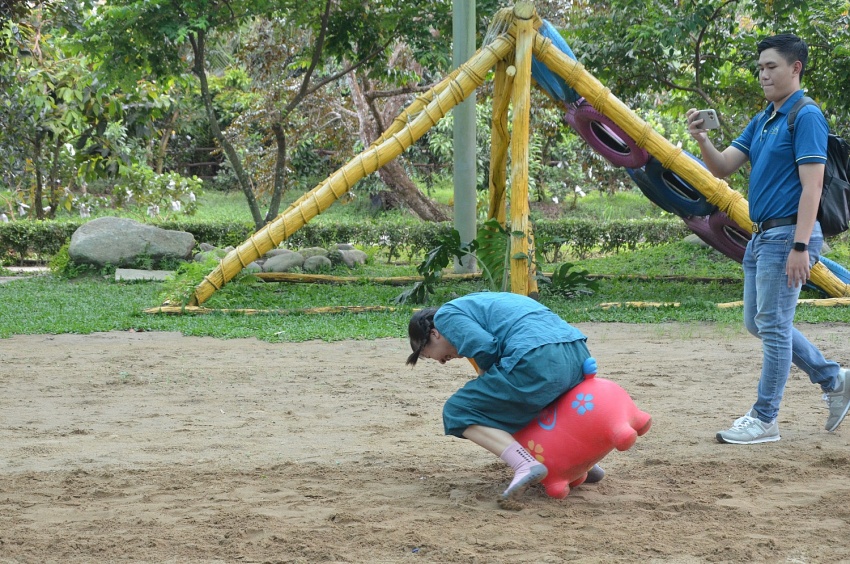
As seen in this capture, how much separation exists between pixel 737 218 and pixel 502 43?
2.97m

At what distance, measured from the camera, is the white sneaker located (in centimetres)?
475

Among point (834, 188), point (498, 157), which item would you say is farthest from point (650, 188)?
point (834, 188)

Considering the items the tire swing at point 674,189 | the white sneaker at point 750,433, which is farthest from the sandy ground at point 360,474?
the tire swing at point 674,189

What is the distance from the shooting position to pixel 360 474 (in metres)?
4.41

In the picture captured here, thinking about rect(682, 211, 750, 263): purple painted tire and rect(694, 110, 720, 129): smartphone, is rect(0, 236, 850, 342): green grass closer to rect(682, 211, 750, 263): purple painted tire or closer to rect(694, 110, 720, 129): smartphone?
rect(682, 211, 750, 263): purple painted tire

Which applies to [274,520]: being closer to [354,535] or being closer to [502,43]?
[354,535]

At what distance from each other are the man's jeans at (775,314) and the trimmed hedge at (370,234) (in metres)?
9.77

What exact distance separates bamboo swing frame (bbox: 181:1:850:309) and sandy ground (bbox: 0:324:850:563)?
2628mm

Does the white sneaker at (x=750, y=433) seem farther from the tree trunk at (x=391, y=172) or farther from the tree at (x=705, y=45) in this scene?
the tree trunk at (x=391, y=172)

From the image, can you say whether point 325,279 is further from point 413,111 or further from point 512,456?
point 512,456

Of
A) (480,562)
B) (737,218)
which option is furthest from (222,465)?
(737,218)

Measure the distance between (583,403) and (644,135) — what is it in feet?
19.9

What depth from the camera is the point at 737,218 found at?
9.23 metres

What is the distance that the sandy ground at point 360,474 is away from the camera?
349 cm
